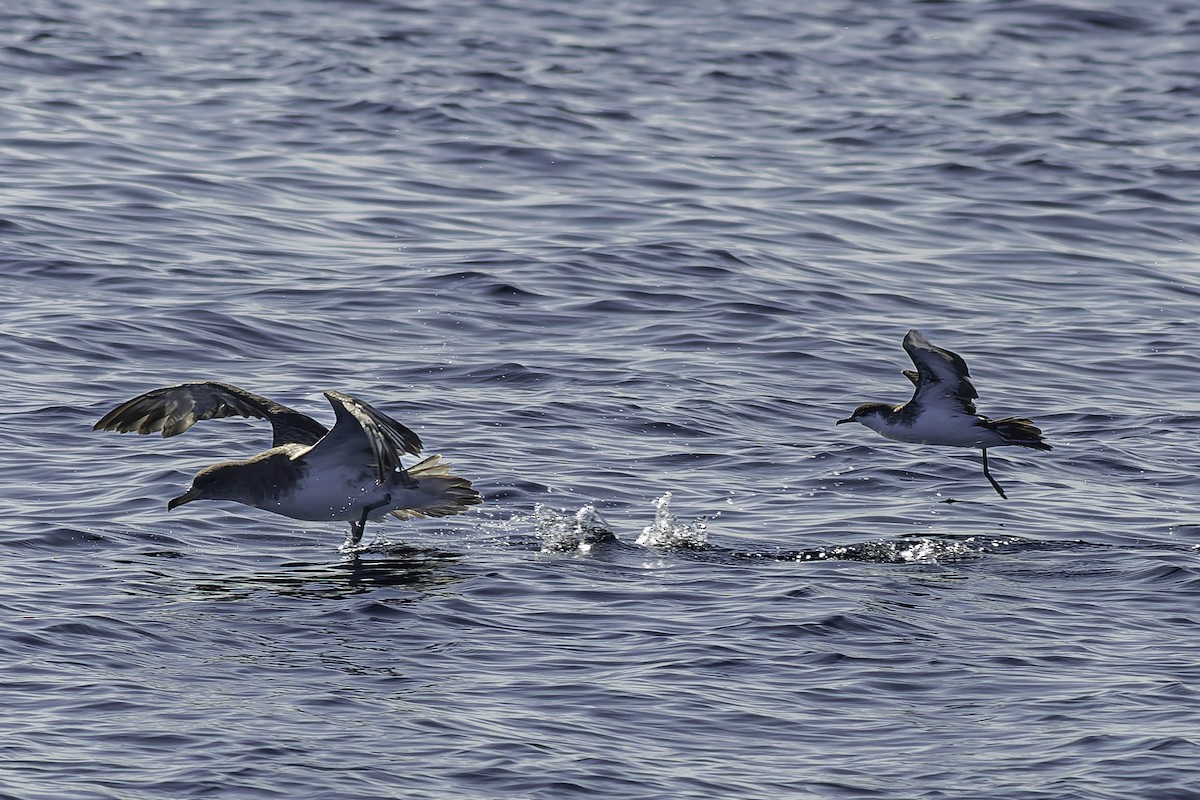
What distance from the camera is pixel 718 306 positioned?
17.2m

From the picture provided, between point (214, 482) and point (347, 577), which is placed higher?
point (214, 482)

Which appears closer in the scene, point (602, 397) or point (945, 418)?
Answer: point (945, 418)

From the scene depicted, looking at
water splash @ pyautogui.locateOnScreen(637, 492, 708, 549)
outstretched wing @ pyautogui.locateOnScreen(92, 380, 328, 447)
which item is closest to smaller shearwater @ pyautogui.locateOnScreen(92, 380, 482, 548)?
outstretched wing @ pyautogui.locateOnScreen(92, 380, 328, 447)

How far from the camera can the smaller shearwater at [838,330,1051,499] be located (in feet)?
41.2

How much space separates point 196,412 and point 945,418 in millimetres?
5264

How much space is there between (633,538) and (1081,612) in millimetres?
2946

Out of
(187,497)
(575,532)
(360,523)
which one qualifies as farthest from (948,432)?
(187,497)

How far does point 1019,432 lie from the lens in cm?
1259

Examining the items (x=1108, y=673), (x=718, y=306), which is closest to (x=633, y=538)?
(x=1108, y=673)

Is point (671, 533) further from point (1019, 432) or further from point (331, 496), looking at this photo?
point (1019, 432)

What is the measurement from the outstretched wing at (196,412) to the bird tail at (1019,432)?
476 cm

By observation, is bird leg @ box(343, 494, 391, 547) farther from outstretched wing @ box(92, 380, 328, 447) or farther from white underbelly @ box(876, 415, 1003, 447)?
white underbelly @ box(876, 415, 1003, 447)

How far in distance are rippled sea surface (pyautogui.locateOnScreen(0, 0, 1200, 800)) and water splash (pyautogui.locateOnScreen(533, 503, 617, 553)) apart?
33 mm

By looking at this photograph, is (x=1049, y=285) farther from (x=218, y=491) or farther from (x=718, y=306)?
(x=218, y=491)
